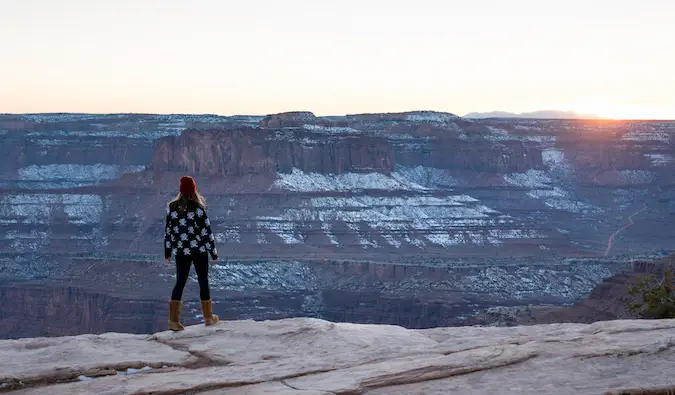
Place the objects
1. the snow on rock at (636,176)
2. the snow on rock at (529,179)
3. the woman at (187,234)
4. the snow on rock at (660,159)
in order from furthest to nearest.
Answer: the snow on rock at (660,159)
the snow on rock at (636,176)
the snow on rock at (529,179)
the woman at (187,234)

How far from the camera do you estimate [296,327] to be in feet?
55.5

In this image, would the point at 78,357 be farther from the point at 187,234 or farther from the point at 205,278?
the point at 205,278

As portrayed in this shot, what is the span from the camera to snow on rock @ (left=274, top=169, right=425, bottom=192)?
143625mm

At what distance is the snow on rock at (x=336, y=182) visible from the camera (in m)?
144

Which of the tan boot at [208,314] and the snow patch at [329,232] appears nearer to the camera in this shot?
the tan boot at [208,314]

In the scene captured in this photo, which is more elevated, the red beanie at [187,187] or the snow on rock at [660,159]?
the red beanie at [187,187]

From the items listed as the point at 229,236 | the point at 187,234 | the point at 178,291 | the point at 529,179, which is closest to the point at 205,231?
the point at 187,234

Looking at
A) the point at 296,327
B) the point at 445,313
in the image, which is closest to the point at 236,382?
the point at 296,327

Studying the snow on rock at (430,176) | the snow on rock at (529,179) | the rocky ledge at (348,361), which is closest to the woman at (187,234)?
the rocky ledge at (348,361)

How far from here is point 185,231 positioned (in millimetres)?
17594

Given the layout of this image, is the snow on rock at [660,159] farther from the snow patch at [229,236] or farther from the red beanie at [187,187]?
the red beanie at [187,187]

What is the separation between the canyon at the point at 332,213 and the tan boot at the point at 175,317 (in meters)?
54.7

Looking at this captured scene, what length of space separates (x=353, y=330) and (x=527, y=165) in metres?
166

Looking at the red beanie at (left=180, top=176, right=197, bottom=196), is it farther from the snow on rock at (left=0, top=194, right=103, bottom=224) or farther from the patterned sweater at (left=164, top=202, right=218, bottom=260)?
the snow on rock at (left=0, top=194, right=103, bottom=224)
